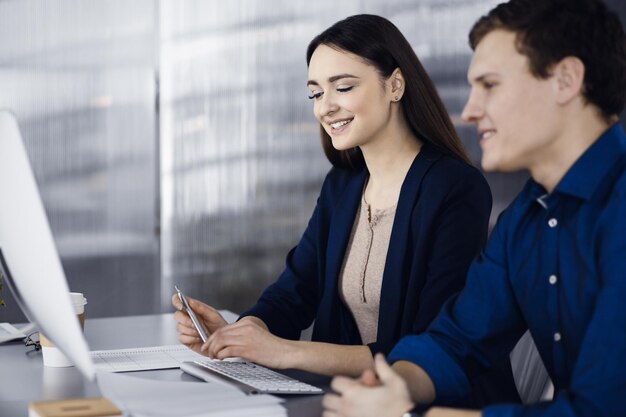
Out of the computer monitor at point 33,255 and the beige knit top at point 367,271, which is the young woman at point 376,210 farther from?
the computer monitor at point 33,255

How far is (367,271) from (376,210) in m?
0.16

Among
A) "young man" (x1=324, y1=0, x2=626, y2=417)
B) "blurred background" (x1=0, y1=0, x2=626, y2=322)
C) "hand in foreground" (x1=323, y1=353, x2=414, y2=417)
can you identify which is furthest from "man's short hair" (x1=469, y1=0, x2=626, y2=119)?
"blurred background" (x1=0, y1=0, x2=626, y2=322)

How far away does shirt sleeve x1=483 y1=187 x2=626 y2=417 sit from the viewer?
46.3 inches

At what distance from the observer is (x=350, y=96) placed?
2.17 meters

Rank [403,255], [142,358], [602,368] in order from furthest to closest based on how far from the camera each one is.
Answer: [403,255] → [142,358] → [602,368]

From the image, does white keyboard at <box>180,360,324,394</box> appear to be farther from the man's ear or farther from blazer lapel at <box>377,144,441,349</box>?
the man's ear

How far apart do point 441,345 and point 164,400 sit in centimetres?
50

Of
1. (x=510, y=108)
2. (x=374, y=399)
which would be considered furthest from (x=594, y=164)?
(x=374, y=399)

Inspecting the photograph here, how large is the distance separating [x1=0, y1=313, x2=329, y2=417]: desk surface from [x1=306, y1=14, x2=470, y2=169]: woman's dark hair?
768mm

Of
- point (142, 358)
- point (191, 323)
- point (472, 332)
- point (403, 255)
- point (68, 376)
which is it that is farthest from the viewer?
point (403, 255)

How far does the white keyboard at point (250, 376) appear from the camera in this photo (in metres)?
1.45

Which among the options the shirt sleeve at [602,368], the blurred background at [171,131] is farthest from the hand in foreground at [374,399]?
the blurred background at [171,131]

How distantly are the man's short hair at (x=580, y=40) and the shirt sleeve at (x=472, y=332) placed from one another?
1.00ft

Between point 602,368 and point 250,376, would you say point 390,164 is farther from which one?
point 602,368
